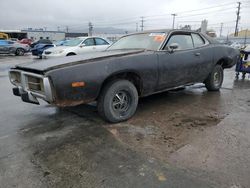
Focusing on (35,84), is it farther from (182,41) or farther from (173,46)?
(182,41)

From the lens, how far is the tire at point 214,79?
5.78 m

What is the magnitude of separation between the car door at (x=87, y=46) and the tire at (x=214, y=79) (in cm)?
700

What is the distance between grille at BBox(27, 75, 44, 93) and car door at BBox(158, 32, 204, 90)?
6.91 feet

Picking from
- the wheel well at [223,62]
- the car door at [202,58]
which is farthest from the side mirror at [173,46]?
the wheel well at [223,62]

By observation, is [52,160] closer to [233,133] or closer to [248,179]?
[248,179]

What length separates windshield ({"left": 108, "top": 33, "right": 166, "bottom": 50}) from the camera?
4.36 metres

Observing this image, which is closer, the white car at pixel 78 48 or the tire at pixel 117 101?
the tire at pixel 117 101

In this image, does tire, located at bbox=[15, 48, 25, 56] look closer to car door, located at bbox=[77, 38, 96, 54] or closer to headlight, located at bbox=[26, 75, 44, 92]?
car door, located at bbox=[77, 38, 96, 54]

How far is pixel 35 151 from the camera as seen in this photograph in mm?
2893

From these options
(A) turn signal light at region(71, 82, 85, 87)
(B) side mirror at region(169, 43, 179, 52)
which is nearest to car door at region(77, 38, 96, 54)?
(B) side mirror at region(169, 43, 179, 52)

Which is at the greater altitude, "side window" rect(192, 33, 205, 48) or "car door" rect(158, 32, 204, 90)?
"side window" rect(192, 33, 205, 48)

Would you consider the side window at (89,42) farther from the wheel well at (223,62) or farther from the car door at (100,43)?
the wheel well at (223,62)

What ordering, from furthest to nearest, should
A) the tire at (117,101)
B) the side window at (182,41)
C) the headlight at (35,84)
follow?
the side window at (182,41)
the tire at (117,101)
the headlight at (35,84)

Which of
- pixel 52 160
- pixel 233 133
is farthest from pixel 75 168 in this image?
pixel 233 133
